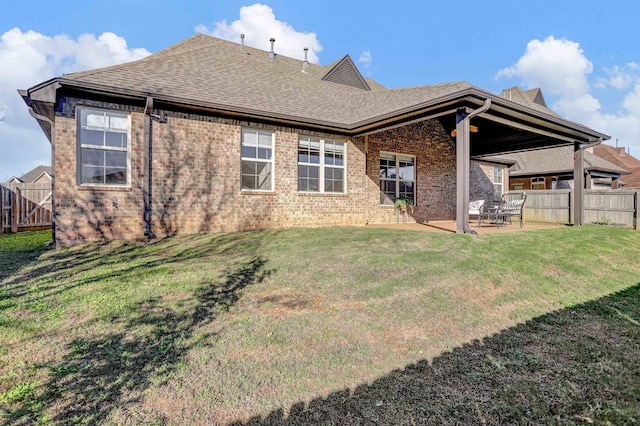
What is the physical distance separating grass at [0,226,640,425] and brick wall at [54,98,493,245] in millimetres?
1617

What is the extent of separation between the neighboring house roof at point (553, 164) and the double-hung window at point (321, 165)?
13403mm

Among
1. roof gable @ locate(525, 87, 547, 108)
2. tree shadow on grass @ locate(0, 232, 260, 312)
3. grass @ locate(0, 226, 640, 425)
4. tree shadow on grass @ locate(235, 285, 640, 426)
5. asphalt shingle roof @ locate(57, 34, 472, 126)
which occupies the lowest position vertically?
tree shadow on grass @ locate(235, 285, 640, 426)

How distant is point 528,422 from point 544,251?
6.03 m

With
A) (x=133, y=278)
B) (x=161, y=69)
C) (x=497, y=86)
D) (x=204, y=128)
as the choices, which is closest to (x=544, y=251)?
(x=133, y=278)

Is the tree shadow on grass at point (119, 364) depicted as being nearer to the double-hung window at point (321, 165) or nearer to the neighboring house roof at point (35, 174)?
the double-hung window at point (321, 165)

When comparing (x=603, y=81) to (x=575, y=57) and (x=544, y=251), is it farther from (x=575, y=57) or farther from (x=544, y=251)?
(x=544, y=251)

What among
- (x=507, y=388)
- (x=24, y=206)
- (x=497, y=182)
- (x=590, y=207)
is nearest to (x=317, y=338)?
(x=507, y=388)

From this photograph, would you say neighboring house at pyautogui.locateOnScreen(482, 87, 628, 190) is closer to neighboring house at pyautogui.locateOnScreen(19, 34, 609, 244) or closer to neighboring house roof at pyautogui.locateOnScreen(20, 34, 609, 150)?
neighboring house at pyautogui.locateOnScreen(19, 34, 609, 244)

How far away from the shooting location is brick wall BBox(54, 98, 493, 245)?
759cm

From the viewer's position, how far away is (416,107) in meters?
8.41

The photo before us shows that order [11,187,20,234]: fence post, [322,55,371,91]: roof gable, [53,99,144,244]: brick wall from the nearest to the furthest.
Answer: [53,99,144,244]: brick wall
[11,187,20,234]: fence post
[322,55,371,91]: roof gable

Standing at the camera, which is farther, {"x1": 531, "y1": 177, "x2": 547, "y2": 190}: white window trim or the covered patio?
{"x1": 531, "y1": 177, "x2": 547, "y2": 190}: white window trim

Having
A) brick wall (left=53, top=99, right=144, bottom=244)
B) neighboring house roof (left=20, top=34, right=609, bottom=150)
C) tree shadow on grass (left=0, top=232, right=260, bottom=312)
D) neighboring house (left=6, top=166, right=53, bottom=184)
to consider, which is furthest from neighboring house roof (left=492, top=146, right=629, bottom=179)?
neighboring house (left=6, top=166, right=53, bottom=184)

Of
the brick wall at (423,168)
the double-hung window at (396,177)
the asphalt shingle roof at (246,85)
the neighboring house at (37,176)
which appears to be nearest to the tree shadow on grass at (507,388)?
the asphalt shingle roof at (246,85)
